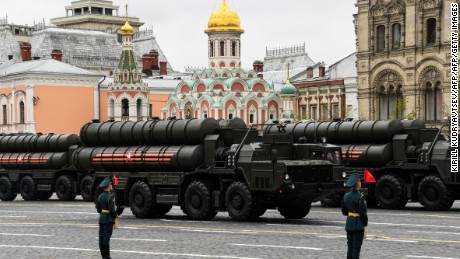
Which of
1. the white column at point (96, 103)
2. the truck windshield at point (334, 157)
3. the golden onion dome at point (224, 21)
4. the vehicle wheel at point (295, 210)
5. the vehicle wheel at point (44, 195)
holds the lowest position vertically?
the vehicle wheel at point (44, 195)

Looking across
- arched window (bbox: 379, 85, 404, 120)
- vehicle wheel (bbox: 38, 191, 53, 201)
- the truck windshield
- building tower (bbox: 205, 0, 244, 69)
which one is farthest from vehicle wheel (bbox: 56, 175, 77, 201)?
building tower (bbox: 205, 0, 244, 69)

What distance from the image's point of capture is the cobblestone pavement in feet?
62.3

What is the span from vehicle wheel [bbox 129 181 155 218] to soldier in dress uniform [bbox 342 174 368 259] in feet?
40.3

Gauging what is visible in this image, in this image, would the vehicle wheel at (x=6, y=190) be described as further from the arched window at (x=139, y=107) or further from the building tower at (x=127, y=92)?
the arched window at (x=139, y=107)

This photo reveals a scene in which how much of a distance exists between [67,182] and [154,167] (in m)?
11.0

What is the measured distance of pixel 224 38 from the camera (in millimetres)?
93562

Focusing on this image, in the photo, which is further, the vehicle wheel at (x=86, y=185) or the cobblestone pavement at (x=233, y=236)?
the vehicle wheel at (x=86, y=185)

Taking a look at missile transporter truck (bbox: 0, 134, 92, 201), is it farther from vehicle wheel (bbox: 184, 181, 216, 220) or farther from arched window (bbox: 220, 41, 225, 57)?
arched window (bbox: 220, 41, 225, 57)

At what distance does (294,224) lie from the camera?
25281 mm

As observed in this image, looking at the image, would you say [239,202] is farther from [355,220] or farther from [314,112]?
[314,112]

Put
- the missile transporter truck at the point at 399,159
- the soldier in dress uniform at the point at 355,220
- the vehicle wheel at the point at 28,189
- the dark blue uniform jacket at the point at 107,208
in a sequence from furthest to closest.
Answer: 1. the vehicle wheel at the point at 28,189
2. the missile transporter truck at the point at 399,159
3. the dark blue uniform jacket at the point at 107,208
4. the soldier in dress uniform at the point at 355,220

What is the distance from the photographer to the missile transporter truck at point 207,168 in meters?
25.8

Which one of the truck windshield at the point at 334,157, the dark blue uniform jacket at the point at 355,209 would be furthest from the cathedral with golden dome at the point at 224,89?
the dark blue uniform jacket at the point at 355,209

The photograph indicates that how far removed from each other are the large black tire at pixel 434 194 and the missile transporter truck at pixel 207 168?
4206 millimetres
